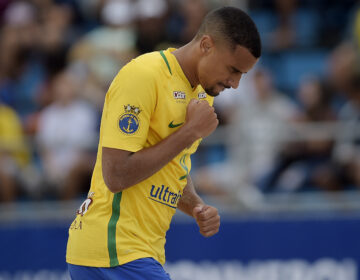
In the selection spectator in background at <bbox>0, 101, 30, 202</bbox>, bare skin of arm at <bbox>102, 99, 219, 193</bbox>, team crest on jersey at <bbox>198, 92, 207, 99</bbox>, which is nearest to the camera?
bare skin of arm at <bbox>102, 99, 219, 193</bbox>

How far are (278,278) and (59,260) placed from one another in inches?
98.7

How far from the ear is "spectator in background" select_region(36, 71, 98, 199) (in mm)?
4266

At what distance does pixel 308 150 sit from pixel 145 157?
13.9 feet

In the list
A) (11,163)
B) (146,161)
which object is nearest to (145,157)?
(146,161)

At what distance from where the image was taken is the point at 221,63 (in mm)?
3707

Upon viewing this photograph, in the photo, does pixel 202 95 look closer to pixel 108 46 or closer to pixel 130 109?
pixel 130 109

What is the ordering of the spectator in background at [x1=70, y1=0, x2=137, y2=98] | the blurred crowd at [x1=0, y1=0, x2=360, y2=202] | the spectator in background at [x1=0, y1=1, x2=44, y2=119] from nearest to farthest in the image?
the blurred crowd at [x1=0, y1=0, x2=360, y2=202] < the spectator in background at [x1=70, y1=0, x2=137, y2=98] < the spectator in background at [x1=0, y1=1, x2=44, y2=119]

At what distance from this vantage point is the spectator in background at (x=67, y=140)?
793 centimetres

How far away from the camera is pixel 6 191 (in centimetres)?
827

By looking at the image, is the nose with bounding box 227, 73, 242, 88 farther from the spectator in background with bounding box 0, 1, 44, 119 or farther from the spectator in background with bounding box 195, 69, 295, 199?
the spectator in background with bounding box 0, 1, 44, 119

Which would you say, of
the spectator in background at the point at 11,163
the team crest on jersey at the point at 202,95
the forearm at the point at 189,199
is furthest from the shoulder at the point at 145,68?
the spectator in background at the point at 11,163

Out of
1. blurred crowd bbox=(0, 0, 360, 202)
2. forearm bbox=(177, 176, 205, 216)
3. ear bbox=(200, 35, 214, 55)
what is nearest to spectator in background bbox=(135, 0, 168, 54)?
blurred crowd bbox=(0, 0, 360, 202)

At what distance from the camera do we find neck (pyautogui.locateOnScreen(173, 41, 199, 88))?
12.5 ft

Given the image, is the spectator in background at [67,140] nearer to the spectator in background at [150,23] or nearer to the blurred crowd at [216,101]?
the blurred crowd at [216,101]
